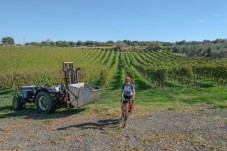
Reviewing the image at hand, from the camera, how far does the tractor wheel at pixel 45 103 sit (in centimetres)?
1391

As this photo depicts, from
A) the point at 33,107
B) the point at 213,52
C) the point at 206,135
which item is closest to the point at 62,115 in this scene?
the point at 33,107

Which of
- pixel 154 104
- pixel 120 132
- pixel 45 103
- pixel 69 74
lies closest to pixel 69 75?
pixel 69 74

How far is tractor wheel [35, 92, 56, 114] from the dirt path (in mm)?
1069

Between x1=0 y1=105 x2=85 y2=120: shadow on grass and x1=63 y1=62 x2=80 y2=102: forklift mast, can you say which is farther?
x1=63 y1=62 x2=80 y2=102: forklift mast

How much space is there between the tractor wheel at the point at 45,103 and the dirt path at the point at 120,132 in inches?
42.1

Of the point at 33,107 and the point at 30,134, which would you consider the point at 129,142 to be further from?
the point at 33,107

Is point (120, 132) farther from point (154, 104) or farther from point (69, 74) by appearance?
point (154, 104)

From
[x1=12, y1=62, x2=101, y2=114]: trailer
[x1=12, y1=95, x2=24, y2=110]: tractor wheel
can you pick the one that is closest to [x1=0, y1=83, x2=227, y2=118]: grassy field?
[x1=12, y1=95, x2=24, y2=110]: tractor wheel

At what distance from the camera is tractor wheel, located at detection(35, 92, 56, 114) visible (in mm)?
13914

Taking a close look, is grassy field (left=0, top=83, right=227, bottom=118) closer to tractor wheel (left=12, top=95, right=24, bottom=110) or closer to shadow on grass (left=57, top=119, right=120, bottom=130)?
tractor wheel (left=12, top=95, right=24, bottom=110)

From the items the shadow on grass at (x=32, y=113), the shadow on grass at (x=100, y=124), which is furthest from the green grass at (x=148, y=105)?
the shadow on grass at (x=100, y=124)

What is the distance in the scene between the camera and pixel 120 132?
33.2ft

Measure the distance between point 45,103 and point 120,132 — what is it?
541cm

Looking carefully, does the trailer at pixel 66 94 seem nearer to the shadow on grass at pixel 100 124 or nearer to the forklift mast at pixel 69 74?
the forklift mast at pixel 69 74
